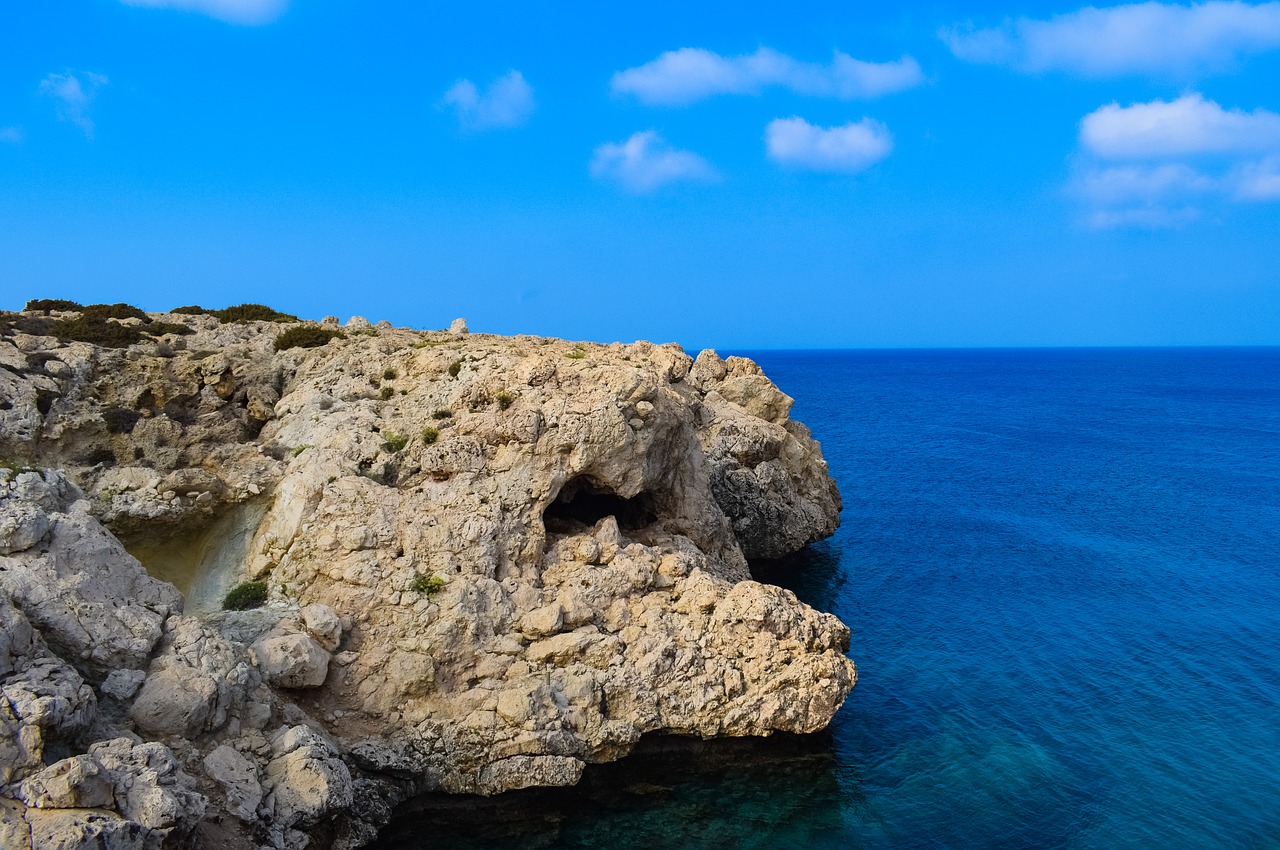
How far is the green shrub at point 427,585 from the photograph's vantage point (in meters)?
24.3

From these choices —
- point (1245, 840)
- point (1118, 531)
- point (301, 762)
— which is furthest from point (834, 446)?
point (301, 762)

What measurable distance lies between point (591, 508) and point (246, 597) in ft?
35.1

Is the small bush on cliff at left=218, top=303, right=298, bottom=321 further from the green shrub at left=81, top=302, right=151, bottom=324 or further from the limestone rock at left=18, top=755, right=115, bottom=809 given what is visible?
the limestone rock at left=18, top=755, right=115, bottom=809

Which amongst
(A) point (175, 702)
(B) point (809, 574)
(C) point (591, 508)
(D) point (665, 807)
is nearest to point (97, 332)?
(C) point (591, 508)

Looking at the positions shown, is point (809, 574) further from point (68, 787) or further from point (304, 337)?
point (68, 787)

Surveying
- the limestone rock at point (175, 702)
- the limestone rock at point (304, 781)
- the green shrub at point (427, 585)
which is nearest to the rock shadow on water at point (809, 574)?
the green shrub at point (427, 585)

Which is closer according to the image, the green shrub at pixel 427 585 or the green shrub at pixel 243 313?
the green shrub at pixel 427 585

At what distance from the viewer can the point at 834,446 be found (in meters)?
80.8

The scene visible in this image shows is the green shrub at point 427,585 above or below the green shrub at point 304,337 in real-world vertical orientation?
below

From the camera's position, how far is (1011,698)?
95.0 feet

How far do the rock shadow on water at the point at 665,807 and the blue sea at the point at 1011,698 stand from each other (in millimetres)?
57

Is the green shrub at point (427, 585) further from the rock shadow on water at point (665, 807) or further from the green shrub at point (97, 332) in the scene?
the green shrub at point (97, 332)

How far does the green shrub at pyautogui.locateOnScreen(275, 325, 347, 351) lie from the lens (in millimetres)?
34812

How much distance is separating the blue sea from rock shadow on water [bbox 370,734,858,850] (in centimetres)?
6
